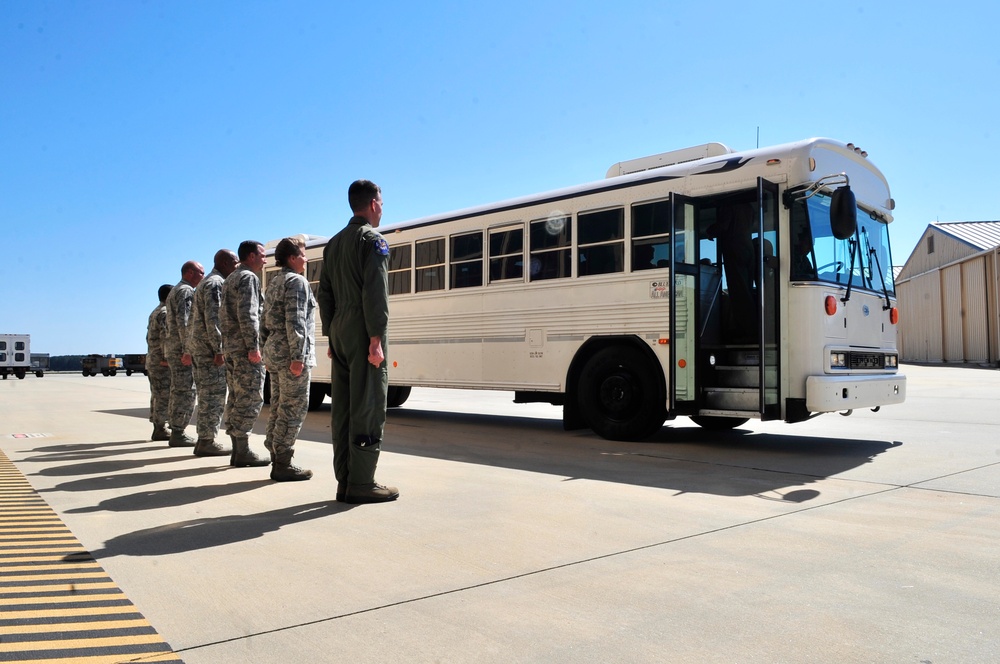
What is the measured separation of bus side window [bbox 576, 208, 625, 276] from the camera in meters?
9.48

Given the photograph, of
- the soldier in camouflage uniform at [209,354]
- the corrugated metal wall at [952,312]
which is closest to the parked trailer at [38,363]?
the soldier in camouflage uniform at [209,354]

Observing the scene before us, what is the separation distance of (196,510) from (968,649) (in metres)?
4.38

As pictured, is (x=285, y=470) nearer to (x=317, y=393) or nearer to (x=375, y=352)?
(x=375, y=352)

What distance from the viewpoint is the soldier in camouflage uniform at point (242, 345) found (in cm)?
723

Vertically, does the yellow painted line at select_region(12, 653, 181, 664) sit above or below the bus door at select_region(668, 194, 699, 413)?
below

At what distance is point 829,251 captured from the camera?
8.37 m

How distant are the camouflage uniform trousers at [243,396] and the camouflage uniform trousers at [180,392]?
179 centimetres

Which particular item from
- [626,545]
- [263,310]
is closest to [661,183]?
[263,310]

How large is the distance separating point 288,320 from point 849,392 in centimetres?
552

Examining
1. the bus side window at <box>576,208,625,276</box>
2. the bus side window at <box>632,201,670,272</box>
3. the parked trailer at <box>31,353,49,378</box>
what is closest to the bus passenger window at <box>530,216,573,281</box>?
the bus side window at <box>576,208,625,276</box>

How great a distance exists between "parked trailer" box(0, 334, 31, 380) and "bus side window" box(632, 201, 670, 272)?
149 feet

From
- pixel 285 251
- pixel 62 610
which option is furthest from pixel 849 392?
pixel 62 610

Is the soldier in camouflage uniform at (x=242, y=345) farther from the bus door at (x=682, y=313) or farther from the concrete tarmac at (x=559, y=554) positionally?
the bus door at (x=682, y=313)

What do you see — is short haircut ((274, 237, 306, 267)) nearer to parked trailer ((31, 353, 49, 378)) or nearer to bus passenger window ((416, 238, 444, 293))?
bus passenger window ((416, 238, 444, 293))
